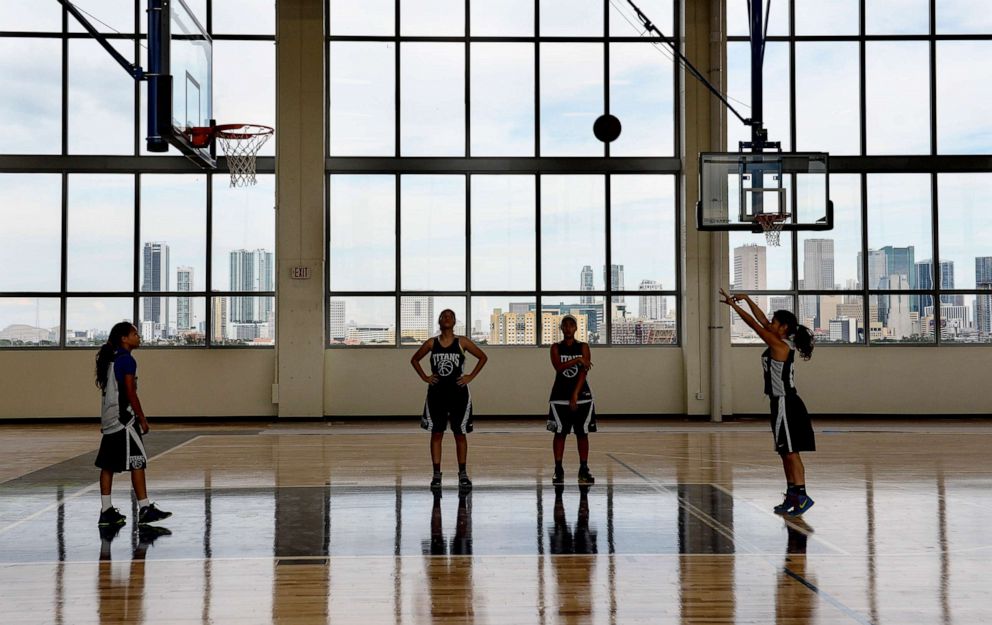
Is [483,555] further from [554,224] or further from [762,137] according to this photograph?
[554,224]

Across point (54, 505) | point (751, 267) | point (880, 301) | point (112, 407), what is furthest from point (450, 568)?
point (880, 301)

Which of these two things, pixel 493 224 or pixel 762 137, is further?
pixel 493 224

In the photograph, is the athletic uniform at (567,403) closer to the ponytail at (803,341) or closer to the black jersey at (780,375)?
the black jersey at (780,375)

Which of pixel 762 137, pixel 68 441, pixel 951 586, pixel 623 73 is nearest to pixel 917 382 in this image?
pixel 762 137

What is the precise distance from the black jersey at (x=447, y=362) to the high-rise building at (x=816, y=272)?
9786 millimetres

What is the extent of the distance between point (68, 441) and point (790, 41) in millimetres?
13102

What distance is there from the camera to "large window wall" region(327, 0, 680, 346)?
54.1 ft

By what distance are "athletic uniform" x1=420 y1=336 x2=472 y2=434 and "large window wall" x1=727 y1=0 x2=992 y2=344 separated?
9.16 m

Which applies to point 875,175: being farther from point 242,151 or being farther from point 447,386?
point 447,386

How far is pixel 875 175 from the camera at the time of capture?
1667 cm

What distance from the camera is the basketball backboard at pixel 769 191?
13.1m

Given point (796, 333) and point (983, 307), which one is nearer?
point (796, 333)

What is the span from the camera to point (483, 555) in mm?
5973

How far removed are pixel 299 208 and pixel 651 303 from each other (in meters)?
6.18
